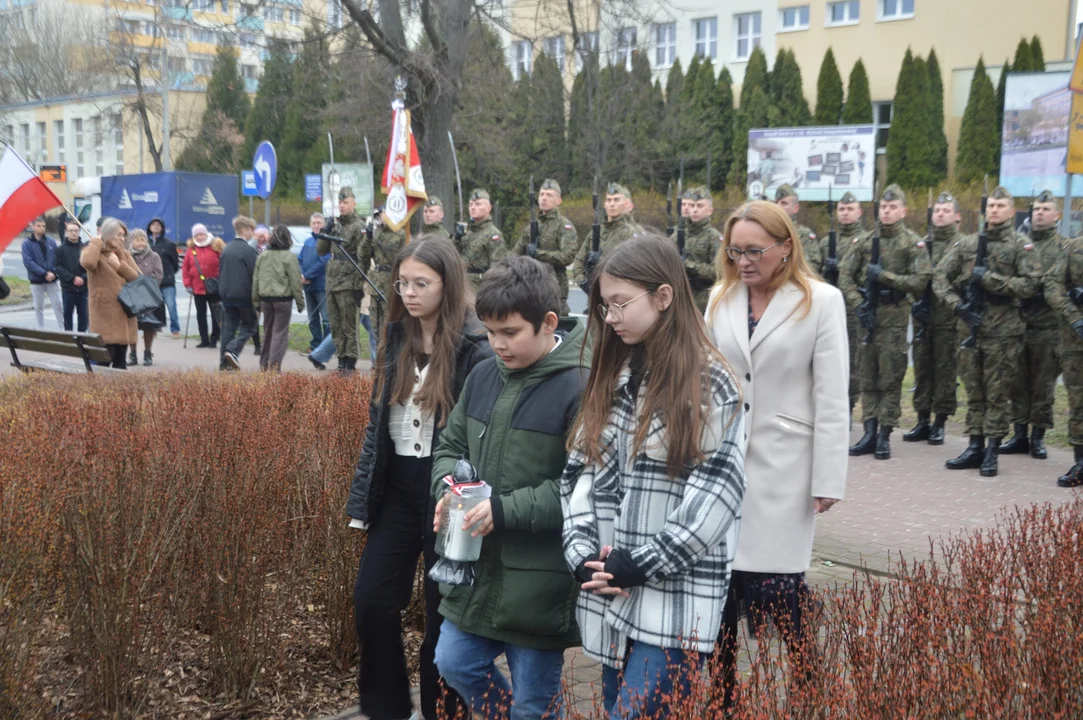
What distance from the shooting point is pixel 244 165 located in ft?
183

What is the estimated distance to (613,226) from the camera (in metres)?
12.5

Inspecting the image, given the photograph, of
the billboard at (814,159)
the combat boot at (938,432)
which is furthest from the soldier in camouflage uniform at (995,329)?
the billboard at (814,159)

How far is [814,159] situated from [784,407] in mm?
37041

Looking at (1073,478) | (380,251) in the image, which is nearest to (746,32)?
(380,251)

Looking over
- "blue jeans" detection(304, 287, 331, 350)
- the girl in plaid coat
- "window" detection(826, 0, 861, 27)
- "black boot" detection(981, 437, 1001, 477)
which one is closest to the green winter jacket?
Answer: the girl in plaid coat

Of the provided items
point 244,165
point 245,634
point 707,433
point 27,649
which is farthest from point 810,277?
point 244,165

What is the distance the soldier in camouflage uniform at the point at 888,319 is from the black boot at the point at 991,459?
922mm

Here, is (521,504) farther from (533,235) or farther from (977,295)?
(533,235)

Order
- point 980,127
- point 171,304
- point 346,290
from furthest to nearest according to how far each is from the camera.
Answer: point 980,127
point 171,304
point 346,290

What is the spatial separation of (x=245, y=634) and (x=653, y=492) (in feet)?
6.76

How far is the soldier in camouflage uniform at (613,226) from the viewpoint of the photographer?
12156mm

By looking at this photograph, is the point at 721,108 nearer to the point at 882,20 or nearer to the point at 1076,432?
the point at 882,20

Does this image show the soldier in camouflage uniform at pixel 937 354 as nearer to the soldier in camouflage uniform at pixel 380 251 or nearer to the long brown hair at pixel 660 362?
the soldier in camouflage uniform at pixel 380 251

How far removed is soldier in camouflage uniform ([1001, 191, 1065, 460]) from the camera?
927 cm
